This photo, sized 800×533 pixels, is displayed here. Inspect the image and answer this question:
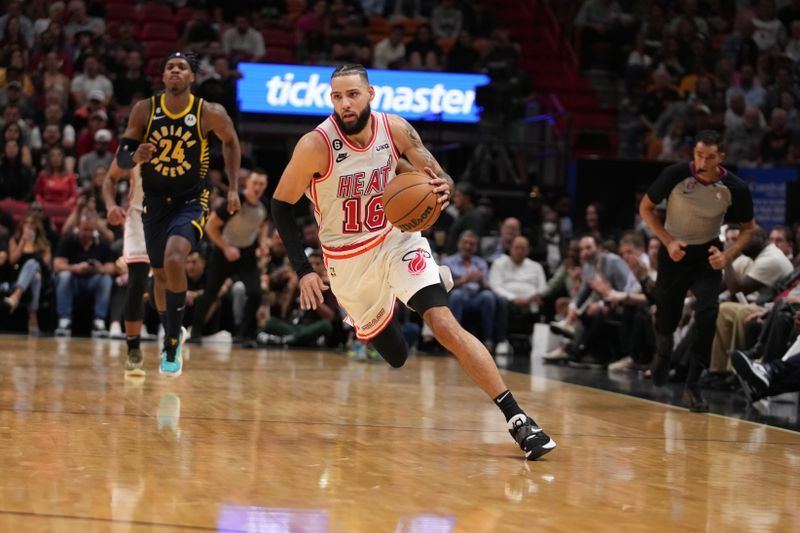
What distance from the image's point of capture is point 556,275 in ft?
42.8


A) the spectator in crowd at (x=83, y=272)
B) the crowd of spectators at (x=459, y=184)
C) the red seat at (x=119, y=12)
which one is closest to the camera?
the crowd of spectators at (x=459, y=184)

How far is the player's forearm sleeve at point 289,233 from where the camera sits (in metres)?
5.34

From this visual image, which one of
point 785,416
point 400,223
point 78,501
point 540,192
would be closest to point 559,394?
point 785,416

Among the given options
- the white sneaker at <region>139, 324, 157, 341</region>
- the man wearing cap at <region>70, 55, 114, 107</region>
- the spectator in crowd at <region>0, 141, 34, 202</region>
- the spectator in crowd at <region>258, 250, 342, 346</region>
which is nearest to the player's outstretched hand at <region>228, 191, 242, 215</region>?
the spectator in crowd at <region>258, 250, 342, 346</region>

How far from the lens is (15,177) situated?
13656 mm

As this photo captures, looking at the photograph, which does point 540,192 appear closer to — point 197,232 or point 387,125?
point 197,232

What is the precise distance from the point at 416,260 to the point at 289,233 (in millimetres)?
608

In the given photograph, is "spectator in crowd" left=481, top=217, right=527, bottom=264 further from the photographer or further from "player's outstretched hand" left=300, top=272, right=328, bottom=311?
"player's outstretched hand" left=300, top=272, right=328, bottom=311

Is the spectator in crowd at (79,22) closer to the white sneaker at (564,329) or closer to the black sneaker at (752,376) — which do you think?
the white sneaker at (564,329)

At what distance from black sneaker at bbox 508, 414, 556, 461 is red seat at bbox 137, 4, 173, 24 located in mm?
13912

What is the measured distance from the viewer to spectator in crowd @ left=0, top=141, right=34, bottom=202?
44.6 ft

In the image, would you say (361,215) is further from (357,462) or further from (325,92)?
(325,92)

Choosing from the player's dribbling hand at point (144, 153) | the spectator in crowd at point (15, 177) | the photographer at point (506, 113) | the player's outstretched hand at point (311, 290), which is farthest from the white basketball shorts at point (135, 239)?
the photographer at point (506, 113)

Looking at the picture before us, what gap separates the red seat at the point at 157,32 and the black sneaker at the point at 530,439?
44.6ft
